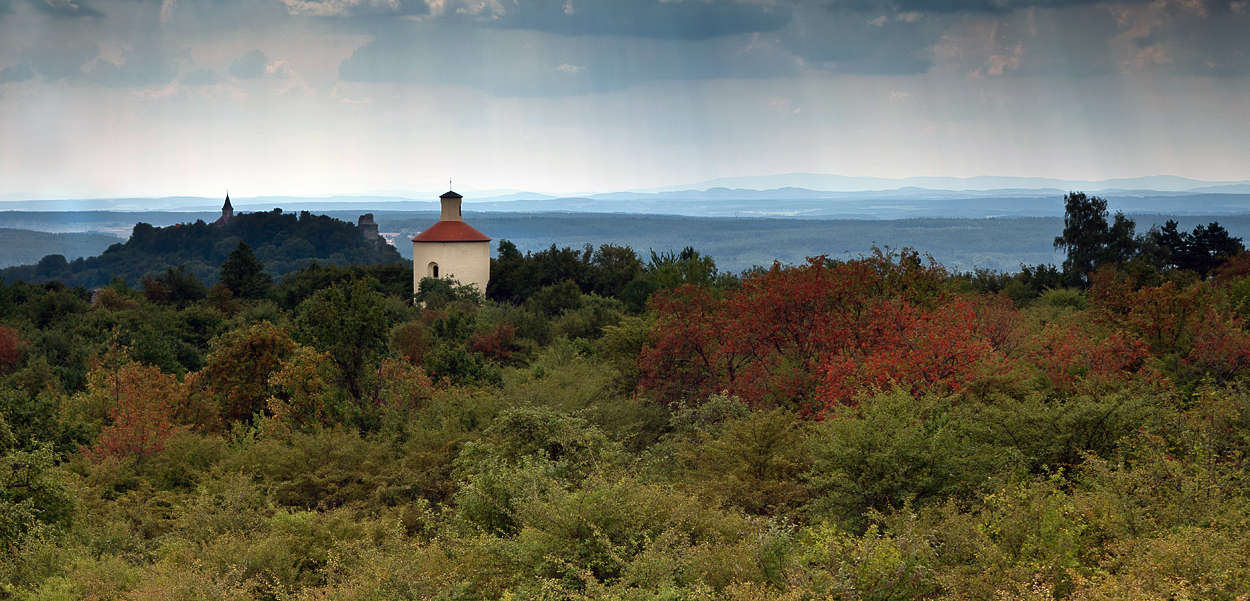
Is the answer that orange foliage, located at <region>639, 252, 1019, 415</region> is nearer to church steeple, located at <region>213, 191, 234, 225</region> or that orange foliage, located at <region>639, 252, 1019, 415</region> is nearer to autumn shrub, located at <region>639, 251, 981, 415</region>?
autumn shrub, located at <region>639, 251, 981, 415</region>

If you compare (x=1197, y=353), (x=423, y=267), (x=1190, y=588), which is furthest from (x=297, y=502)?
(x=423, y=267)

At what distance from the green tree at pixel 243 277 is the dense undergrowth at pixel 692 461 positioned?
3855cm

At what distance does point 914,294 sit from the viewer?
25.3m

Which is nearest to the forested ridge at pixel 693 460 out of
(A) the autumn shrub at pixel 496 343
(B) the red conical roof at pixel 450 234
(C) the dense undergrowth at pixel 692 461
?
(C) the dense undergrowth at pixel 692 461

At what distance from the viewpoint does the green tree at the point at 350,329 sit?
75.2 ft

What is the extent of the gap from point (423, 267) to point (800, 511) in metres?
46.6

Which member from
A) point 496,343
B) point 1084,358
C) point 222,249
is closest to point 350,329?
point 496,343

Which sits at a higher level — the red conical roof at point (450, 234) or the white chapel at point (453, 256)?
the red conical roof at point (450, 234)

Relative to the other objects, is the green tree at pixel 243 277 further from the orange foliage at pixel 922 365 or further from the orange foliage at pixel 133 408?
the orange foliage at pixel 922 365

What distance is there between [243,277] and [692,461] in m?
59.3

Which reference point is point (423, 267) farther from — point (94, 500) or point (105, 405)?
point (94, 500)

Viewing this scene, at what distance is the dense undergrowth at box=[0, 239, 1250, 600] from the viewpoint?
10945 mm

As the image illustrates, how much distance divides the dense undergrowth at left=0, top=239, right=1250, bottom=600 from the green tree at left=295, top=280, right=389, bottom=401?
0.26 feet

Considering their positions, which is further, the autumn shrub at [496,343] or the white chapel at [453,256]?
the white chapel at [453,256]
